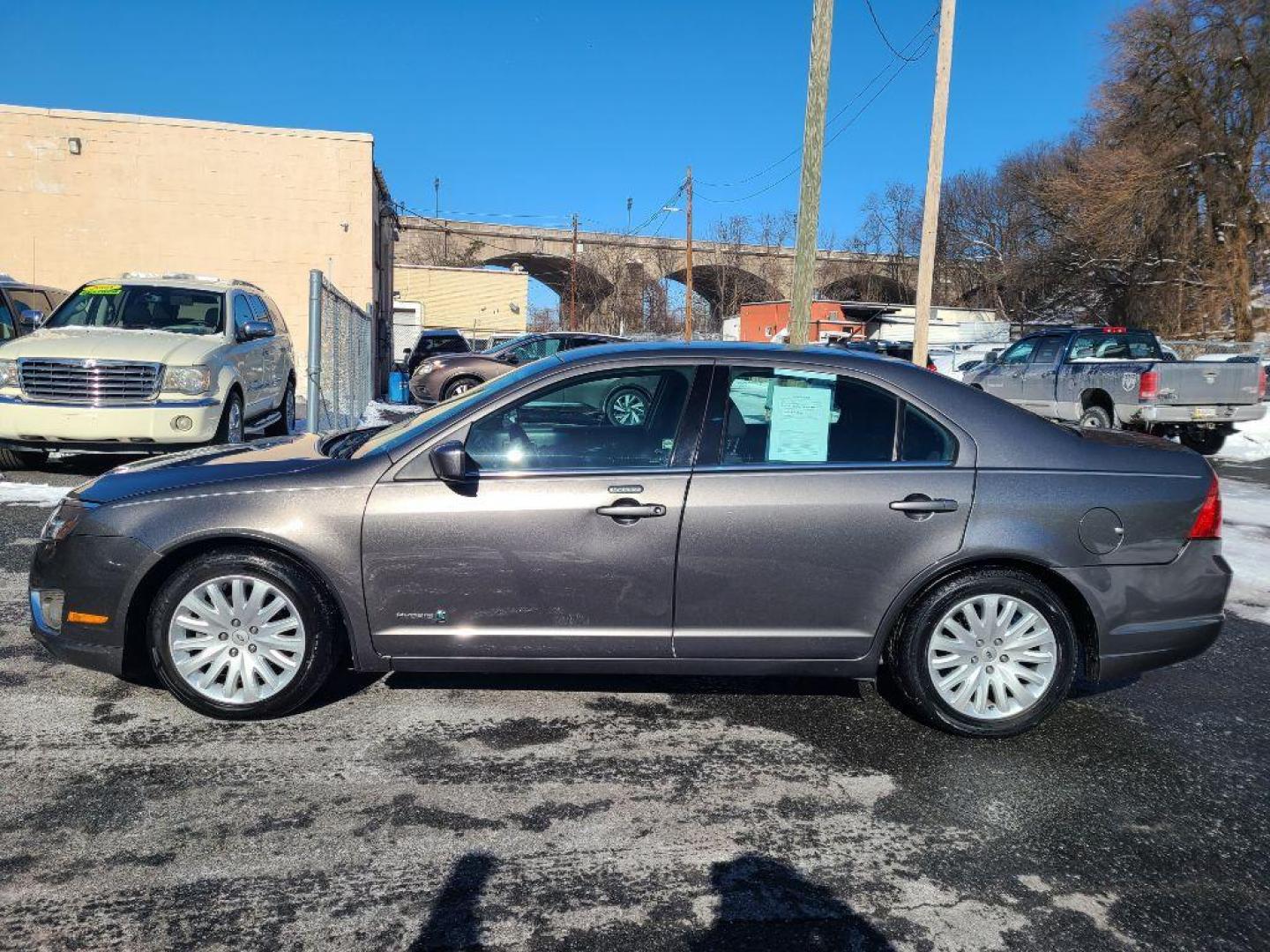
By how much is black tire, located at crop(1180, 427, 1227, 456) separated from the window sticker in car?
12016 mm

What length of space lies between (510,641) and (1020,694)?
206 cm

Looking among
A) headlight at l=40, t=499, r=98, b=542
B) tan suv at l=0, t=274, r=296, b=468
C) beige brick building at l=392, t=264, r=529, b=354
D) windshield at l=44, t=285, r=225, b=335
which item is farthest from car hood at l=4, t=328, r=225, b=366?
beige brick building at l=392, t=264, r=529, b=354

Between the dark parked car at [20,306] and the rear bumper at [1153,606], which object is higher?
the dark parked car at [20,306]

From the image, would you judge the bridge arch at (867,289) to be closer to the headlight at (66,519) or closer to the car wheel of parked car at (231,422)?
the car wheel of parked car at (231,422)

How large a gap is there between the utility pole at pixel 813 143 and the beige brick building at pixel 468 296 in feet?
133

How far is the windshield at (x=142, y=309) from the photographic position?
9.11m

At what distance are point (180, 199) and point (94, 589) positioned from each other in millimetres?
21001

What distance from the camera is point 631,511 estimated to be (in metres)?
3.49

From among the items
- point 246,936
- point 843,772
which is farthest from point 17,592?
point 843,772

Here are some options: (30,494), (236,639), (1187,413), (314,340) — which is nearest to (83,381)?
(30,494)

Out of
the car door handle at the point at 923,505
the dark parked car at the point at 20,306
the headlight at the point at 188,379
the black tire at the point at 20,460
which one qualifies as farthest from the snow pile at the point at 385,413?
the car door handle at the point at 923,505

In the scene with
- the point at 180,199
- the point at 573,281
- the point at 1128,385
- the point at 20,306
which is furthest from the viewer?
the point at 573,281

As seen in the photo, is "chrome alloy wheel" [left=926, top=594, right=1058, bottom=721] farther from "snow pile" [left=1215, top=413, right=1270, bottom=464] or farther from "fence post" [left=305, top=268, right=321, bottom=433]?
"snow pile" [left=1215, top=413, right=1270, bottom=464]

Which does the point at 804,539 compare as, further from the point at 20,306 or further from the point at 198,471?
the point at 20,306
